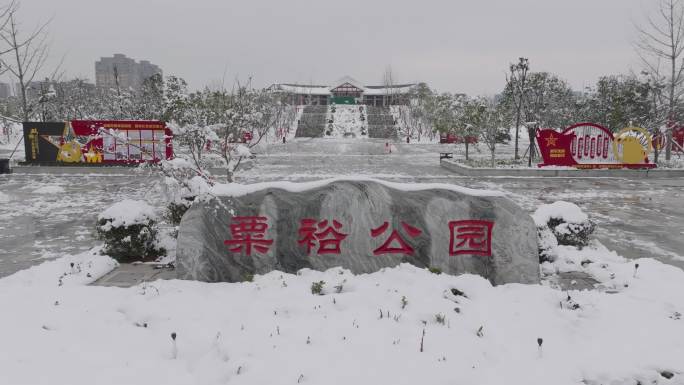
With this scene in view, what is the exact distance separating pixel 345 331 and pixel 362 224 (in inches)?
63.5

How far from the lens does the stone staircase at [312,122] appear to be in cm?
5016

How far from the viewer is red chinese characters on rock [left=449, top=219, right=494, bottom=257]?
544 centimetres

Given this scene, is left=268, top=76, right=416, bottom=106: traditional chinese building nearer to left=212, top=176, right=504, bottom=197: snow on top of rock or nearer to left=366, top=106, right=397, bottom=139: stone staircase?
left=366, top=106, right=397, bottom=139: stone staircase

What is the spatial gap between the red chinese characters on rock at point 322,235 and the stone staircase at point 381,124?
142 ft

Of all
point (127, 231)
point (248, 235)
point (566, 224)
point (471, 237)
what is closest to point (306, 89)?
point (127, 231)

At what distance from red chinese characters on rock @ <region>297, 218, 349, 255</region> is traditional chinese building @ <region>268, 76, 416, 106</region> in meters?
62.9

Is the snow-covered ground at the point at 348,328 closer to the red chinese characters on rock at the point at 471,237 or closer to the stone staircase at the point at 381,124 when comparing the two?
the red chinese characters on rock at the point at 471,237

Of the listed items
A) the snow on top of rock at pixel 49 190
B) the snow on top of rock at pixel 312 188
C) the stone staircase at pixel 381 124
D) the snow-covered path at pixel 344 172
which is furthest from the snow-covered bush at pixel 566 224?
the stone staircase at pixel 381 124

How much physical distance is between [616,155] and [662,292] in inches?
593

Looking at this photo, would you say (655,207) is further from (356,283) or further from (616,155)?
(356,283)

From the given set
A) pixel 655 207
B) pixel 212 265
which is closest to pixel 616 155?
pixel 655 207

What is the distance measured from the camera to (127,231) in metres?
6.38

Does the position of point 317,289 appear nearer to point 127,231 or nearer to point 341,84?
point 127,231

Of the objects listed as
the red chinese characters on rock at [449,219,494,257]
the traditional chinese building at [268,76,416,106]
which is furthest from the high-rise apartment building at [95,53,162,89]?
the red chinese characters on rock at [449,219,494,257]
